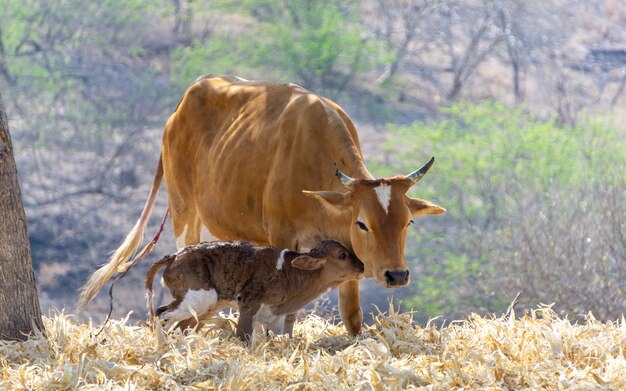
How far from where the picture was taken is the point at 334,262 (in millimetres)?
7426

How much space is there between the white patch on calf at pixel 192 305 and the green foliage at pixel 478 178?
16.1m

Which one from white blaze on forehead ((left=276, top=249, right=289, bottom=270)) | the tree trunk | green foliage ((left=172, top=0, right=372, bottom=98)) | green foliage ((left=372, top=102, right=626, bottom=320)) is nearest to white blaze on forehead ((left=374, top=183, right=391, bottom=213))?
white blaze on forehead ((left=276, top=249, right=289, bottom=270))

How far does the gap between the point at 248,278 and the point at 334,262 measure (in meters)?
0.55

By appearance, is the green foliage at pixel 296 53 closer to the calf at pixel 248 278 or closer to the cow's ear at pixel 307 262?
the calf at pixel 248 278

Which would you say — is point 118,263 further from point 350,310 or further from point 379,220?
point 379,220

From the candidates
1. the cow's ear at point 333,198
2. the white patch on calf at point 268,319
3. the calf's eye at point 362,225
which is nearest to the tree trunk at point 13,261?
the white patch on calf at point 268,319

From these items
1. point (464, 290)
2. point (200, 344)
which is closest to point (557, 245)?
point (464, 290)

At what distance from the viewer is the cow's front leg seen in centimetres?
789

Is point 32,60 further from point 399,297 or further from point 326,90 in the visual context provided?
point 399,297

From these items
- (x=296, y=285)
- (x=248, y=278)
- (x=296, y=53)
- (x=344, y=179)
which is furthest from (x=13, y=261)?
(x=296, y=53)

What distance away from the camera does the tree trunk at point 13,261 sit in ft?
23.4

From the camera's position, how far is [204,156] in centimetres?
923

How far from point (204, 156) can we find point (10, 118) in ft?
74.8

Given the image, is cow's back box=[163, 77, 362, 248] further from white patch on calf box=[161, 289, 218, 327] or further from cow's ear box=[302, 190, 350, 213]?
white patch on calf box=[161, 289, 218, 327]
